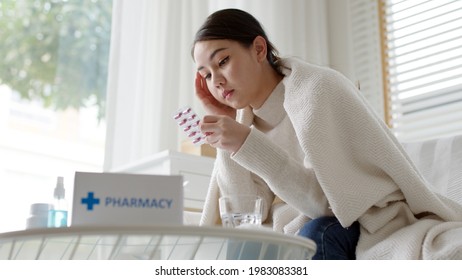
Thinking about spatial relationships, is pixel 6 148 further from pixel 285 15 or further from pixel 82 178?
pixel 82 178

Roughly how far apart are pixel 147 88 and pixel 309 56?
81 cm

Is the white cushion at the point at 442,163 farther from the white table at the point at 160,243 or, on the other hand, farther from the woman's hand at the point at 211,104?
the white table at the point at 160,243

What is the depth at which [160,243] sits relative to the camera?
0.82 m

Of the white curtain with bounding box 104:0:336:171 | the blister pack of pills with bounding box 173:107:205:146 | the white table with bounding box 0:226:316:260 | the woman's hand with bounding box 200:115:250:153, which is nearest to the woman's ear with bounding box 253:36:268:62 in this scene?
the blister pack of pills with bounding box 173:107:205:146

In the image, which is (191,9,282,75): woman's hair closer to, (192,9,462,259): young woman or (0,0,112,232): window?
(192,9,462,259): young woman

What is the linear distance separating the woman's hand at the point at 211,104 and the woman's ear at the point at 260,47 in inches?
8.2

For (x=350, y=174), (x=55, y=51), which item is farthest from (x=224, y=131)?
(x=55, y=51)

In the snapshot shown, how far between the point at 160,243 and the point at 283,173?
44 cm

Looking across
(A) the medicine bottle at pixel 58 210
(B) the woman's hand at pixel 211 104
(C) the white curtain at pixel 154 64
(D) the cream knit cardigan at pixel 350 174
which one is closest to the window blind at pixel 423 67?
(C) the white curtain at pixel 154 64

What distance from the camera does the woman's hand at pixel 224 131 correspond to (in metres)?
1.13

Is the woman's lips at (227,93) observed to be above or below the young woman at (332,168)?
above

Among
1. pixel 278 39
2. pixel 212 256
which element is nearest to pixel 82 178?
pixel 212 256
